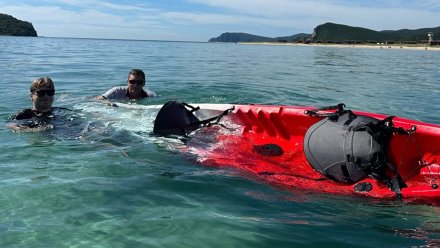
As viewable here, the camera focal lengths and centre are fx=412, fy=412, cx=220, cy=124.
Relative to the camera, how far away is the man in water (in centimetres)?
667

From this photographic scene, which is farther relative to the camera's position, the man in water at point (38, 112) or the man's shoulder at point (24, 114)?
the man's shoulder at point (24, 114)

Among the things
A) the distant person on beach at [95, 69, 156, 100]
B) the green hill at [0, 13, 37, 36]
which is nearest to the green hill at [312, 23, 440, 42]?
the green hill at [0, 13, 37, 36]

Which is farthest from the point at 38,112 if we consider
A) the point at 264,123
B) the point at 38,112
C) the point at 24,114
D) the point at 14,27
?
the point at 14,27

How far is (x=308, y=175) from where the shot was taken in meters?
5.09

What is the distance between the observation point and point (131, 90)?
970cm

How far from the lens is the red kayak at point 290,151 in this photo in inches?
181

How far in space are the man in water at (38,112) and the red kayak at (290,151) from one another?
8.22 ft

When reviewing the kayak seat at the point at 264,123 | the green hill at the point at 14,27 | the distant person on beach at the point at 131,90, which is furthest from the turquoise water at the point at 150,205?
the green hill at the point at 14,27

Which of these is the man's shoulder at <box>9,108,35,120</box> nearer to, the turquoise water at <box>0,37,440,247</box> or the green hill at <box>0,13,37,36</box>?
the turquoise water at <box>0,37,440,247</box>

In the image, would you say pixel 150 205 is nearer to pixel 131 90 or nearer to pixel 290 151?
pixel 290 151

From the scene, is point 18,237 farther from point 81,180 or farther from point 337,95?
point 337,95

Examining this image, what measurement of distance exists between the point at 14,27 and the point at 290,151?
448ft

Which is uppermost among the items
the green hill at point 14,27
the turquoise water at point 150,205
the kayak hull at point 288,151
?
the green hill at point 14,27

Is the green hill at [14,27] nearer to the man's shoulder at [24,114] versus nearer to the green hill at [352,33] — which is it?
the green hill at [352,33]
